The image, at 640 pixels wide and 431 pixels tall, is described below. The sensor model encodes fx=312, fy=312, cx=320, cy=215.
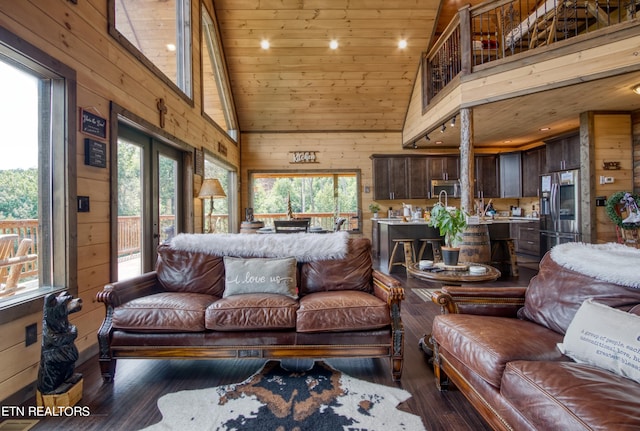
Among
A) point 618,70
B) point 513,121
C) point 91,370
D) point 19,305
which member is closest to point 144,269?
point 91,370

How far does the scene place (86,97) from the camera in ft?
7.72

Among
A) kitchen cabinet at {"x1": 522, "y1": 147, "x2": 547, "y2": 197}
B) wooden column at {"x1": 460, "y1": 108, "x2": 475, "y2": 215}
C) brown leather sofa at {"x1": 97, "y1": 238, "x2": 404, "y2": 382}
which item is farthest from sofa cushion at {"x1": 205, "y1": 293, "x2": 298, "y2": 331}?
kitchen cabinet at {"x1": 522, "y1": 147, "x2": 547, "y2": 197}

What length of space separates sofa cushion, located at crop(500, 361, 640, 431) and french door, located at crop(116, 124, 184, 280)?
2880 millimetres

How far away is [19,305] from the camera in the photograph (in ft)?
5.86

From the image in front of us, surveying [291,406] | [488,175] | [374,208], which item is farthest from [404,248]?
[488,175]

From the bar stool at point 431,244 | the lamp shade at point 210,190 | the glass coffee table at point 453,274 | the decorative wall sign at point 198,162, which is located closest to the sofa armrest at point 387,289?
the glass coffee table at point 453,274

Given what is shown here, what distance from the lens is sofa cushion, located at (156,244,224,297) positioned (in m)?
2.46

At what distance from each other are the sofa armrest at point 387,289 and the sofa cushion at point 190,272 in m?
1.21

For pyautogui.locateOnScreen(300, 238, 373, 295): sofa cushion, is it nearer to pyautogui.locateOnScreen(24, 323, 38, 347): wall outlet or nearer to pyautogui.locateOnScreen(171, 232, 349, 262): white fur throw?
pyautogui.locateOnScreen(171, 232, 349, 262): white fur throw

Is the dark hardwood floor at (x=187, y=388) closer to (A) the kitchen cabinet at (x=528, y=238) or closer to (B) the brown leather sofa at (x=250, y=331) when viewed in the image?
(B) the brown leather sofa at (x=250, y=331)

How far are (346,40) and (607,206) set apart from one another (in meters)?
5.08

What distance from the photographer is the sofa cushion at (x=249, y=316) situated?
1.97 metres

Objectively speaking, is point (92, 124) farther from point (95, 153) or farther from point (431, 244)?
point (431, 244)

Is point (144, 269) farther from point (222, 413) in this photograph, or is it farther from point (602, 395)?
point (602, 395)
